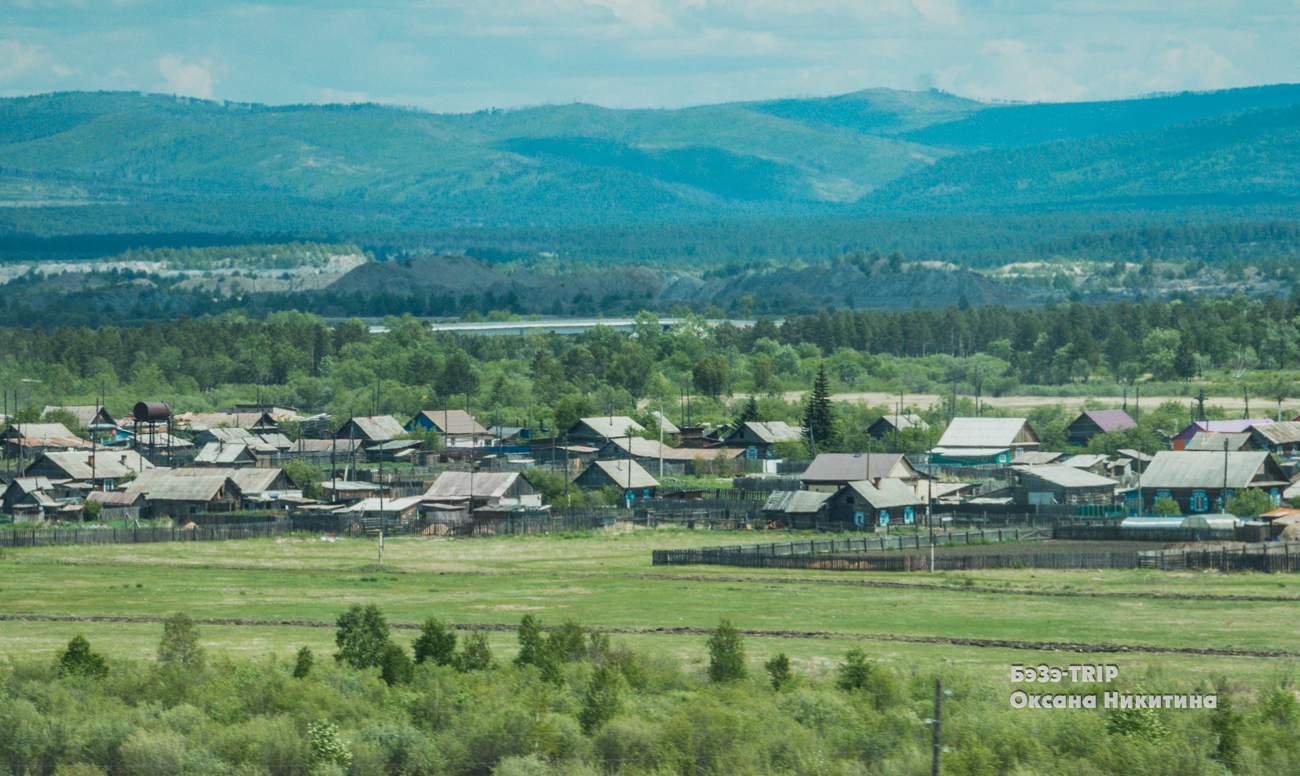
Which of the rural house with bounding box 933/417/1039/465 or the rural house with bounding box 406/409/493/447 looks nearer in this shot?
the rural house with bounding box 933/417/1039/465

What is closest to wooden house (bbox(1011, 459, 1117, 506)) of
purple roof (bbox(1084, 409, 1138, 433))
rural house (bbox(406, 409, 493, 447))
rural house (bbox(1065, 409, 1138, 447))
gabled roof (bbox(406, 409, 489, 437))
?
purple roof (bbox(1084, 409, 1138, 433))

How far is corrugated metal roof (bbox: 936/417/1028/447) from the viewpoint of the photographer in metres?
119

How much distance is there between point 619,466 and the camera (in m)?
104

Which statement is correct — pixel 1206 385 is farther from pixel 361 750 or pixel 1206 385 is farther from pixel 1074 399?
pixel 361 750

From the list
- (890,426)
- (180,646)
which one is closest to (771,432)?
(890,426)

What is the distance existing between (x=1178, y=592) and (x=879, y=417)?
258ft

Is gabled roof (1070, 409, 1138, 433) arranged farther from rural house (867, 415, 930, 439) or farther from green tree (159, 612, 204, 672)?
green tree (159, 612, 204, 672)

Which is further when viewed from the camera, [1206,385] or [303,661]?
[1206,385]

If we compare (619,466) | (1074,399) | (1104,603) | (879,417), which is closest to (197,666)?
(1104,603)

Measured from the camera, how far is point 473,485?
9650cm

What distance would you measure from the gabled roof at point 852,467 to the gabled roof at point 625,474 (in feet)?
36.2

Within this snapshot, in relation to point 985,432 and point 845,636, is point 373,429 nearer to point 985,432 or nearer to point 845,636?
point 985,432

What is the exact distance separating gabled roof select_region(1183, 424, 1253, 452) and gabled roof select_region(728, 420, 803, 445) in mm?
28952

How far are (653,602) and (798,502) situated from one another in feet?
104
